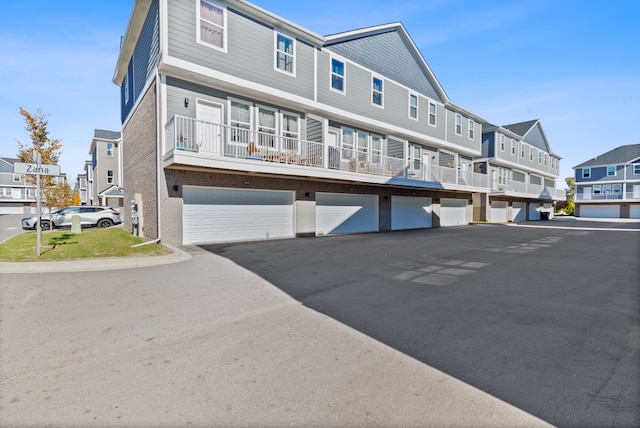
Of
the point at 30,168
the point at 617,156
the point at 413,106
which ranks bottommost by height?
the point at 30,168

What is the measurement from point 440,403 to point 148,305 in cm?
449

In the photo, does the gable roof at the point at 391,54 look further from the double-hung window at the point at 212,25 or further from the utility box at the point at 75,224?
the utility box at the point at 75,224

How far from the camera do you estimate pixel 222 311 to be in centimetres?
482

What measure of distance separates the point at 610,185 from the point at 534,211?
17.0 meters

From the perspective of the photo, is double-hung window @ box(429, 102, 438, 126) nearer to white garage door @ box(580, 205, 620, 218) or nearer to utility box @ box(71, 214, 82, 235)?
utility box @ box(71, 214, 82, 235)

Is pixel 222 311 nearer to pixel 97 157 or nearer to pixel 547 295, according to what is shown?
pixel 547 295

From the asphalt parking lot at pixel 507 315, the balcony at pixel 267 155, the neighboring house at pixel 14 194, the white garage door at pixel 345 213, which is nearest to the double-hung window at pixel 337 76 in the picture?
the balcony at pixel 267 155

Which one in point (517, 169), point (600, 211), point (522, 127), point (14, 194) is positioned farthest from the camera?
point (14, 194)

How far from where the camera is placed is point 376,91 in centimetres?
1888

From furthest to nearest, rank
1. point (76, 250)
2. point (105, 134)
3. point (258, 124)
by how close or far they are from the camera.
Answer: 1. point (105, 134)
2. point (258, 124)
3. point (76, 250)

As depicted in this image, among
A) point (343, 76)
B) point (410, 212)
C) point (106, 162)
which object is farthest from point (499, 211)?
point (106, 162)

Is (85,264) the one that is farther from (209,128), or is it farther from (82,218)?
(82,218)

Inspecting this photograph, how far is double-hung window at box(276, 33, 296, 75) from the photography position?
1410 centimetres

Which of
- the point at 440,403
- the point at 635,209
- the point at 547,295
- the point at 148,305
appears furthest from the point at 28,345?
the point at 635,209
